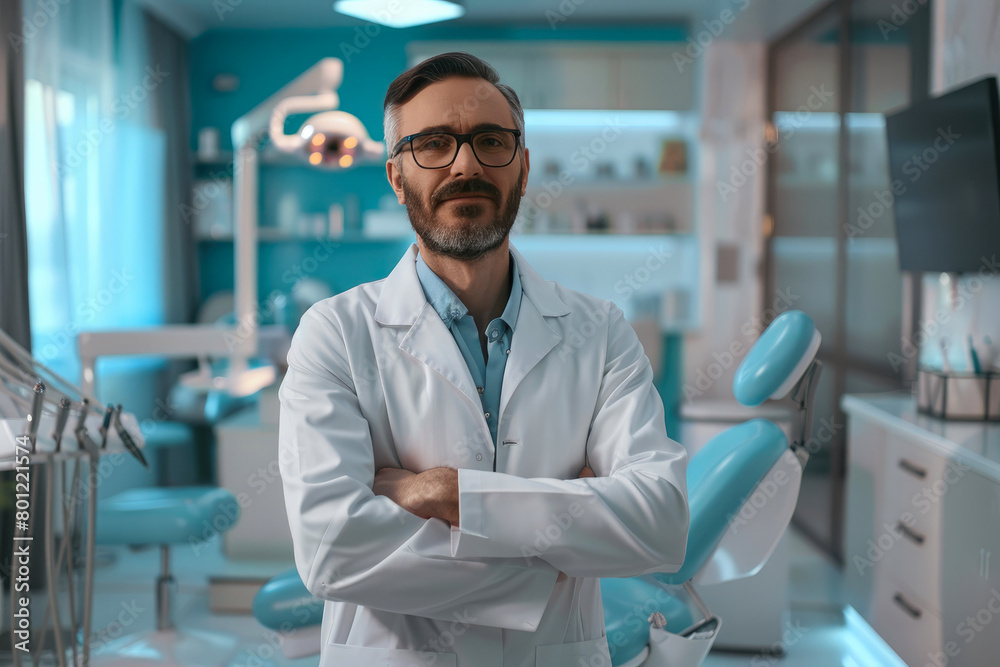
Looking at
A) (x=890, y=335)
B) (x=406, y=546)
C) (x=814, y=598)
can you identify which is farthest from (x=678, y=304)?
(x=406, y=546)

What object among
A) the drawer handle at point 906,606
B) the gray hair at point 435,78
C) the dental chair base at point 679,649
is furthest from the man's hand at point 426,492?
the drawer handle at point 906,606

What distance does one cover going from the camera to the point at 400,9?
2928 mm

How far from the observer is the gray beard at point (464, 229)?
116 cm

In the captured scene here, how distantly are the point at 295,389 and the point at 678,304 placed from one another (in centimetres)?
365

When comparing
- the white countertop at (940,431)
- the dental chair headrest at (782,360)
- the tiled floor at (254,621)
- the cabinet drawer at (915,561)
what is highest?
the dental chair headrest at (782,360)

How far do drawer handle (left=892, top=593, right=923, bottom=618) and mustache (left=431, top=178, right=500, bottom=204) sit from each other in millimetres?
1791

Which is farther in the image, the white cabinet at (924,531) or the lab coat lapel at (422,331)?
the white cabinet at (924,531)

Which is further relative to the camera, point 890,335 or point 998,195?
point 890,335

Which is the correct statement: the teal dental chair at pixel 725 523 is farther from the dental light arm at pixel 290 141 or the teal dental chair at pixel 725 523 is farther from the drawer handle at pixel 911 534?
the dental light arm at pixel 290 141

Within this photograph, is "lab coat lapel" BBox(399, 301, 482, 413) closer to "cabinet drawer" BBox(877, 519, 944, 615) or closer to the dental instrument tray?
"cabinet drawer" BBox(877, 519, 944, 615)

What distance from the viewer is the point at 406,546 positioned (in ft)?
A: 3.34

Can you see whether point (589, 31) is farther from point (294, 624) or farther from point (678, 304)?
point (294, 624)

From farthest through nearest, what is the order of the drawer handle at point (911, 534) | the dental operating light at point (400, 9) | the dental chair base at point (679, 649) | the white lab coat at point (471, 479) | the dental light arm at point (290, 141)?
the dental operating light at point (400, 9)
the dental light arm at point (290, 141)
the drawer handle at point (911, 534)
the dental chair base at point (679, 649)
the white lab coat at point (471, 479)

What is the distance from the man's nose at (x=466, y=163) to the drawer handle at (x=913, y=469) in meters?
1.61
